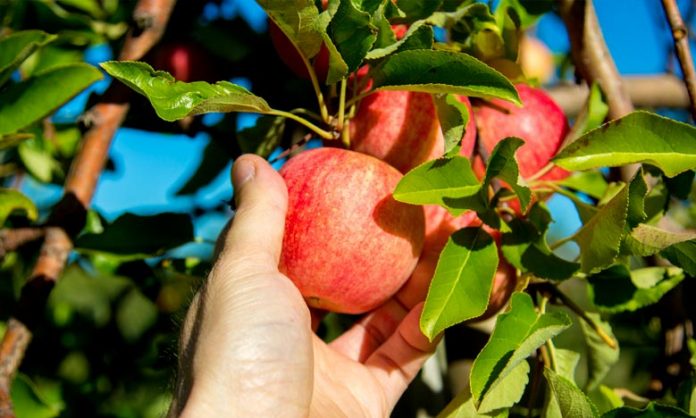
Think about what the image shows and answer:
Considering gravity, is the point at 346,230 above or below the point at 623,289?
above

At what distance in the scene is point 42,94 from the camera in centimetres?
110

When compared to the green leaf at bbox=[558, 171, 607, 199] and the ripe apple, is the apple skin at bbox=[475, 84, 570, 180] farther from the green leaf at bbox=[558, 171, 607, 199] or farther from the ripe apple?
the ripe apple

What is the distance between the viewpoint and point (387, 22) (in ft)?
2.92

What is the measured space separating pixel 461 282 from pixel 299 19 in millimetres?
368

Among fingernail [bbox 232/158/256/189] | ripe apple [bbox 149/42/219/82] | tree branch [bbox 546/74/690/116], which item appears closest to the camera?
fingernail [bbox 232/158/256/189]

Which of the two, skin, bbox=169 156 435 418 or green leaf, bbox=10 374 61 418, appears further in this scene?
green leaf, bbox=10 374 61 418

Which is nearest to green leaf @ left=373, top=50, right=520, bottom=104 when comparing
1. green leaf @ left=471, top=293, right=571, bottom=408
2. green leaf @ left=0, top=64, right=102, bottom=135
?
green leaf @ left=471, top=293, right=571, bottom=408

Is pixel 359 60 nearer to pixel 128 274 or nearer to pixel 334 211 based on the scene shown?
pixel 334 211

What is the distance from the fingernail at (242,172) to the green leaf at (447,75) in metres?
0.23

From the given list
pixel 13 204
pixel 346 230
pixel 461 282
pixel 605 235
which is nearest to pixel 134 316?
pixel 13 204

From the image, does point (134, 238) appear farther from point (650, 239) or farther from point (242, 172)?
point (650, 239)

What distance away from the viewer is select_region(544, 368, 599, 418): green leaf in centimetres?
81

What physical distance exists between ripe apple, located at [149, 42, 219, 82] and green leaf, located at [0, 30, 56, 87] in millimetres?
310

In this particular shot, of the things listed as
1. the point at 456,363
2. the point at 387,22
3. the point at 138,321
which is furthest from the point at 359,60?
the point at 138,321
